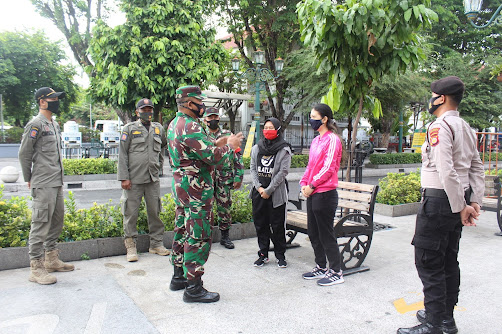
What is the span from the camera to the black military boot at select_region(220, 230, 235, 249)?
5.62m

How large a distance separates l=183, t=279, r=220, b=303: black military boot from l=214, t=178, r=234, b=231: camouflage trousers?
197 centimetres

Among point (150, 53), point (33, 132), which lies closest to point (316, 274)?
point (33, 132)

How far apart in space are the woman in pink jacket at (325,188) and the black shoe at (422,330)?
114 centimetres

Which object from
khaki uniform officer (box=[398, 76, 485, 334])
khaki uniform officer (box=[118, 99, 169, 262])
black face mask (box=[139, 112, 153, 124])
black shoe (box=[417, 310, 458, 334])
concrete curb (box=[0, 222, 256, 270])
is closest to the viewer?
khaki uniform officer (box=[398, 76, 485, 334])

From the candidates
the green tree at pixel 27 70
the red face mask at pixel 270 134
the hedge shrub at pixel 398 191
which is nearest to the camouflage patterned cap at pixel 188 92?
the red face mask at pixel 270 134

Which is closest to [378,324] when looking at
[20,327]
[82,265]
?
[20,327]

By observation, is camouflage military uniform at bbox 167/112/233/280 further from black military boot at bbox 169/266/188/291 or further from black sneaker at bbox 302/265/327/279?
black sneaker at bbox 302/265/327/279

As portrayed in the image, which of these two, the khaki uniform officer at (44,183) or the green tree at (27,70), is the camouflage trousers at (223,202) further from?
the green tree at (27,70)

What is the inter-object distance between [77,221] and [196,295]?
2.32 m

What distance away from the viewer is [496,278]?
Answer: 4.48 m

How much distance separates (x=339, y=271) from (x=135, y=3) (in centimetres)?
1043

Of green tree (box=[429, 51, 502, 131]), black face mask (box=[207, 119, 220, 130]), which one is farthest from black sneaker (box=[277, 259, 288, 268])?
green tree (box=[429, 51, 502, 131])

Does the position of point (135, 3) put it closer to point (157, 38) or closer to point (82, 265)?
point (157, 38)

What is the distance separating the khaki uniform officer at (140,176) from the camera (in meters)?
5.04
